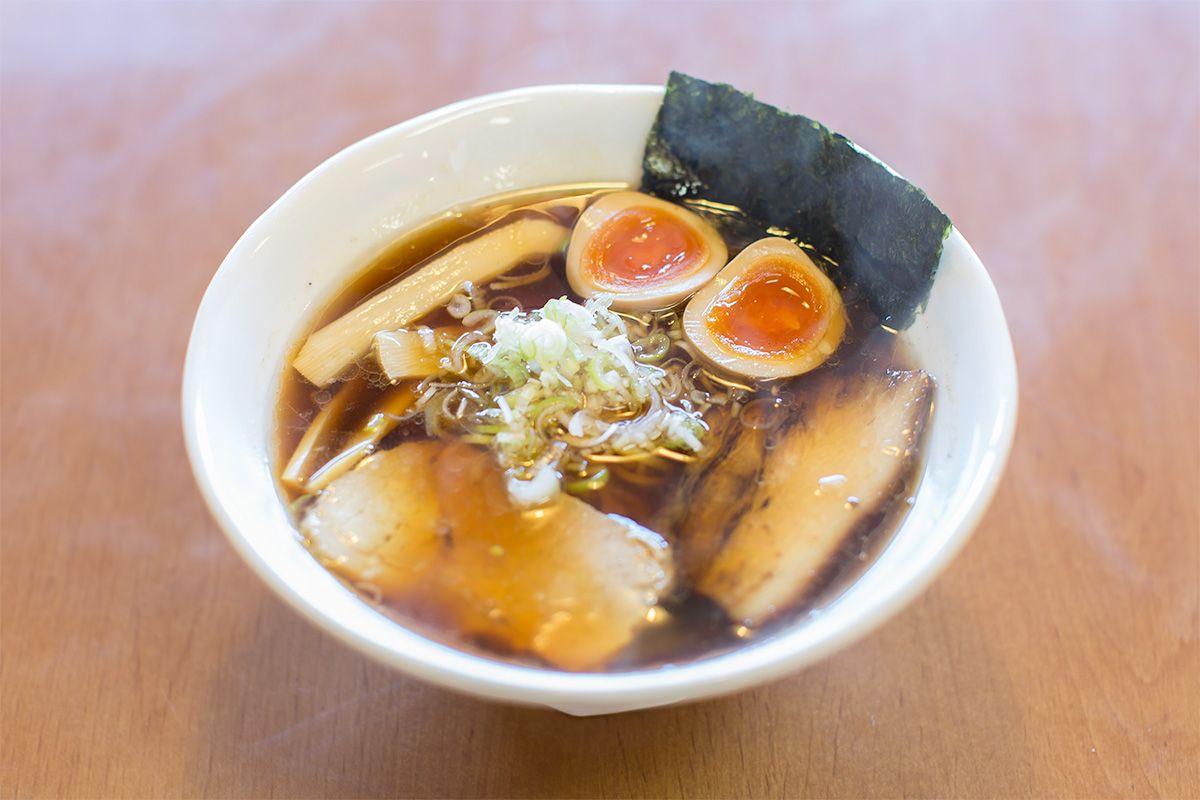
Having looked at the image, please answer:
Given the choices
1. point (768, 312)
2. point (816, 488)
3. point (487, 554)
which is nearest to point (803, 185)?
point (768, 312)

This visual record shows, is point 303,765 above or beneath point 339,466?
beneath

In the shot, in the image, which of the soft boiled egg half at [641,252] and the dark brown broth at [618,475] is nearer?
the dark brown broth at [618,475]

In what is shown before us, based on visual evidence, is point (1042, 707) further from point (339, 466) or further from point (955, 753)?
point (339, 466)

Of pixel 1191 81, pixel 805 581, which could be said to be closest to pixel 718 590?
pixel 805 581

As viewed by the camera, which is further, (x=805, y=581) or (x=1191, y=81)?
(x=1191, y=81)

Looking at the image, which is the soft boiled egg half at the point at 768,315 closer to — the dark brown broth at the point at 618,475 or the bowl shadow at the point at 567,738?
the dark brown broth at the point at 618,475

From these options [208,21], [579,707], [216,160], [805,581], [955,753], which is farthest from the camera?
[208,21]

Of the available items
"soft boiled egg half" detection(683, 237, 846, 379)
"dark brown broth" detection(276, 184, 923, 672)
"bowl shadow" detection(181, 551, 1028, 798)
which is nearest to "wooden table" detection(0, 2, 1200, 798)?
"bowl shadow" detection(181, 551, 1028, 798)

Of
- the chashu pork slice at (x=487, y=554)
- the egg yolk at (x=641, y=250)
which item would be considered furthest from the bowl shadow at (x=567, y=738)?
the egg yolk at (x=641, y=250)
